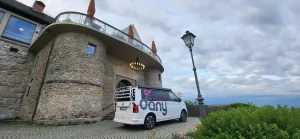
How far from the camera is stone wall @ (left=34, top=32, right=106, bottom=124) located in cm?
845

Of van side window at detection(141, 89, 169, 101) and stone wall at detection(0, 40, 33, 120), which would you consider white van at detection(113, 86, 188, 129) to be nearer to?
van side window at detection(141, 89, 169, 101)

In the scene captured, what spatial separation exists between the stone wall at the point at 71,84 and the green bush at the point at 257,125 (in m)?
8.25

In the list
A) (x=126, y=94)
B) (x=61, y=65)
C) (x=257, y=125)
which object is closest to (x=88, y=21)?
(x=61, y=65)

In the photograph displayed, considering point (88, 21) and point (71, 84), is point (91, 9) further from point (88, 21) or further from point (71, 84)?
point (71, 84)

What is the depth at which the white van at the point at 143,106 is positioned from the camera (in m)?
6.28

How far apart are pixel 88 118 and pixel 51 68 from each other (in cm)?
420

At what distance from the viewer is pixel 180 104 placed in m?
8.56

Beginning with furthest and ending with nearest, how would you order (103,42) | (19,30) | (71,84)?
(19,30), (103,42), (71,84)

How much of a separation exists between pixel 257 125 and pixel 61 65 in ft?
34.0

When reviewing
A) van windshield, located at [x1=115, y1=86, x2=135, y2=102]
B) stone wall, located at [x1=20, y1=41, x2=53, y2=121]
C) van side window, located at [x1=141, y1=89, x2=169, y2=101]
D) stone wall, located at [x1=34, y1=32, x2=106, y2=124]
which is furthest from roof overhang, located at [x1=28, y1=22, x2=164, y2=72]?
van side window, located at [x1=141, y1=89, x2=169, y2=101]

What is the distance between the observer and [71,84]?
9016 millimetres

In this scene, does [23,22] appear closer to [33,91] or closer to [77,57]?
[33,91]

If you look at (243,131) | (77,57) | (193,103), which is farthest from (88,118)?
(193,103)

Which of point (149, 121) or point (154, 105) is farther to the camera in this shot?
point (154, 105)
